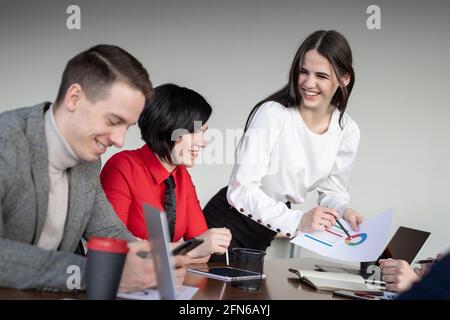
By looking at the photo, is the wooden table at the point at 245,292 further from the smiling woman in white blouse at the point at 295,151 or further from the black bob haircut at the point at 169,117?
the black bob haircut at the point at 169,117

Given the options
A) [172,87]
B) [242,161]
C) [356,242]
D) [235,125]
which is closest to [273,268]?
[356,242]

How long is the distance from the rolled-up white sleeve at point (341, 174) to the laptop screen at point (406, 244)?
250 mm

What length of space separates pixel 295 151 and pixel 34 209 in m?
1.23

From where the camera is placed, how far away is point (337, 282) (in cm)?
163

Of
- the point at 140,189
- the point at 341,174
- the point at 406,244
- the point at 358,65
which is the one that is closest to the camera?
the point at 140,189

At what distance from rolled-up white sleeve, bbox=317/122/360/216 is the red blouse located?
0.60 metres

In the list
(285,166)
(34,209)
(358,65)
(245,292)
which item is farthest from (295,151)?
(358,65)

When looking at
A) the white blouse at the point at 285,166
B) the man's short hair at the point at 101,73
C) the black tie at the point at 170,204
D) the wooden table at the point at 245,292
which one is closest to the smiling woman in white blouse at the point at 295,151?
the white blouse at the point at 285,166

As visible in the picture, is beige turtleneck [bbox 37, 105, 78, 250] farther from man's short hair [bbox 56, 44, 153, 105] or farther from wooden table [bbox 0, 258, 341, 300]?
wooden table [bbox 0, 258, 341, 300]

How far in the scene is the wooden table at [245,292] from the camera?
1184 millimetres

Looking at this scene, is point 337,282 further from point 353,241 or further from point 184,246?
point 184,246

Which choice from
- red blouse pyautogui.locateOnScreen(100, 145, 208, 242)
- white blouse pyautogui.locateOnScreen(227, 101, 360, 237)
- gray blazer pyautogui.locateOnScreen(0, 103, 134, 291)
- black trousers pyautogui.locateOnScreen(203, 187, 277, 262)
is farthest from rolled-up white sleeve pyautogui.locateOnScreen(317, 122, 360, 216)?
gray blazer pyautogui.locateOnScreen(0, 103, 134, 291)

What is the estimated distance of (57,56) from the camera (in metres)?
3.85
